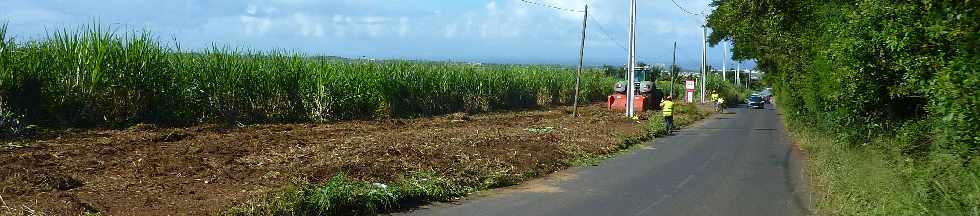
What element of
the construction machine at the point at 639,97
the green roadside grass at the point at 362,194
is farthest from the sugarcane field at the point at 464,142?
the construction machine at the point at 639,97

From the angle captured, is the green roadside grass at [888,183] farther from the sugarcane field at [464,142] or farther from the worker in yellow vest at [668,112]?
the worker in yellow vest at [668,112]

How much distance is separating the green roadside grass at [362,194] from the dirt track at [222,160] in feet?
0.98

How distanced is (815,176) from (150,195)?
33.1 feet

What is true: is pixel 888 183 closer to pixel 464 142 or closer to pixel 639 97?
pixel 464 142

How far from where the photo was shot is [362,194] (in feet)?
32.0

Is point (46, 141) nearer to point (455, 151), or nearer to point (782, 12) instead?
point (455, 151)

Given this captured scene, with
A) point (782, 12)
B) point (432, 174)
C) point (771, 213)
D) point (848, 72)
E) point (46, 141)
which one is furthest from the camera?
point (782, 12)

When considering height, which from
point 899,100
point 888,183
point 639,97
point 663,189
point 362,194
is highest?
point 899,100

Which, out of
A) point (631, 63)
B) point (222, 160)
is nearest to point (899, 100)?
point (222, 160)

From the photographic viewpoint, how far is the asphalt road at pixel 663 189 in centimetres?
1055

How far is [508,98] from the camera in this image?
3925 cm

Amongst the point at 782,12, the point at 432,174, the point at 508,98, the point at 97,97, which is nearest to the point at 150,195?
the point at 432,174

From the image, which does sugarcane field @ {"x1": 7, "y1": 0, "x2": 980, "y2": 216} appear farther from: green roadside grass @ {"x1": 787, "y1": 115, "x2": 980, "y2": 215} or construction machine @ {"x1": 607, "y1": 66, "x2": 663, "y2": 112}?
construction machine @ {"x1": 607, "y1": 66, "x2": 663, "y2": 112}

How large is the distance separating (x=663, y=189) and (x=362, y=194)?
188 inches
